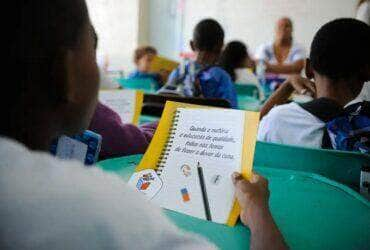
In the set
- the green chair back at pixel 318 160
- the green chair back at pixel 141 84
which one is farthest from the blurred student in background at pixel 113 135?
the green chair back at pixel 141 84

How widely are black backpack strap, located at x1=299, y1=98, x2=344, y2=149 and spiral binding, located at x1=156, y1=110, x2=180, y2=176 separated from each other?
1.64ft

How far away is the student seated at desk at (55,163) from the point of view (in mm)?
315

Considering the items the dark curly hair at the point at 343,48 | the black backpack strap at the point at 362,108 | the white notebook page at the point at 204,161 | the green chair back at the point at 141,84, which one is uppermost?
the dark curly hair at the point at 343,48

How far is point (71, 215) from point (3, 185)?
0.06 m

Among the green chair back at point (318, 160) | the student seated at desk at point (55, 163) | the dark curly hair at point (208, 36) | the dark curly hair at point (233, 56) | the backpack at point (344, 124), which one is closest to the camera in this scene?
the student seated at desk at point (55, 163)

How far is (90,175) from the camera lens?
1.18 ft

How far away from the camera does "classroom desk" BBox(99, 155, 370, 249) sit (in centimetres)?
59

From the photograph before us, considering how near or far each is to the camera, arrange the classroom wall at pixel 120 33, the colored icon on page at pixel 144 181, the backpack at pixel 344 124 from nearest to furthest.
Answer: the colored icon on page at pixel 144 181 → the backpack at pixel 344 124 → the classroom wall at pixel 120 33

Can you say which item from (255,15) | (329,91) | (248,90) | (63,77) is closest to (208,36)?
(248,90)

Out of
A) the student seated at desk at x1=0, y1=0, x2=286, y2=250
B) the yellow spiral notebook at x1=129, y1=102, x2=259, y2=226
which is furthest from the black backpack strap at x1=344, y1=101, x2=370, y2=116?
the student seated at desk at x1=0, y1=0, x2=286, y2=250

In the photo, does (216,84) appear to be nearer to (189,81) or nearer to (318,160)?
(189,81)

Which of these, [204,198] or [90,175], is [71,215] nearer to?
[90,175]

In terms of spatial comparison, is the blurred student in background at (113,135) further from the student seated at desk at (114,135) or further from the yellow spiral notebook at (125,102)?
the yellow spiral notebook at (125,102)

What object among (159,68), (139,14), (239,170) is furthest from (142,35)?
(239,170)
